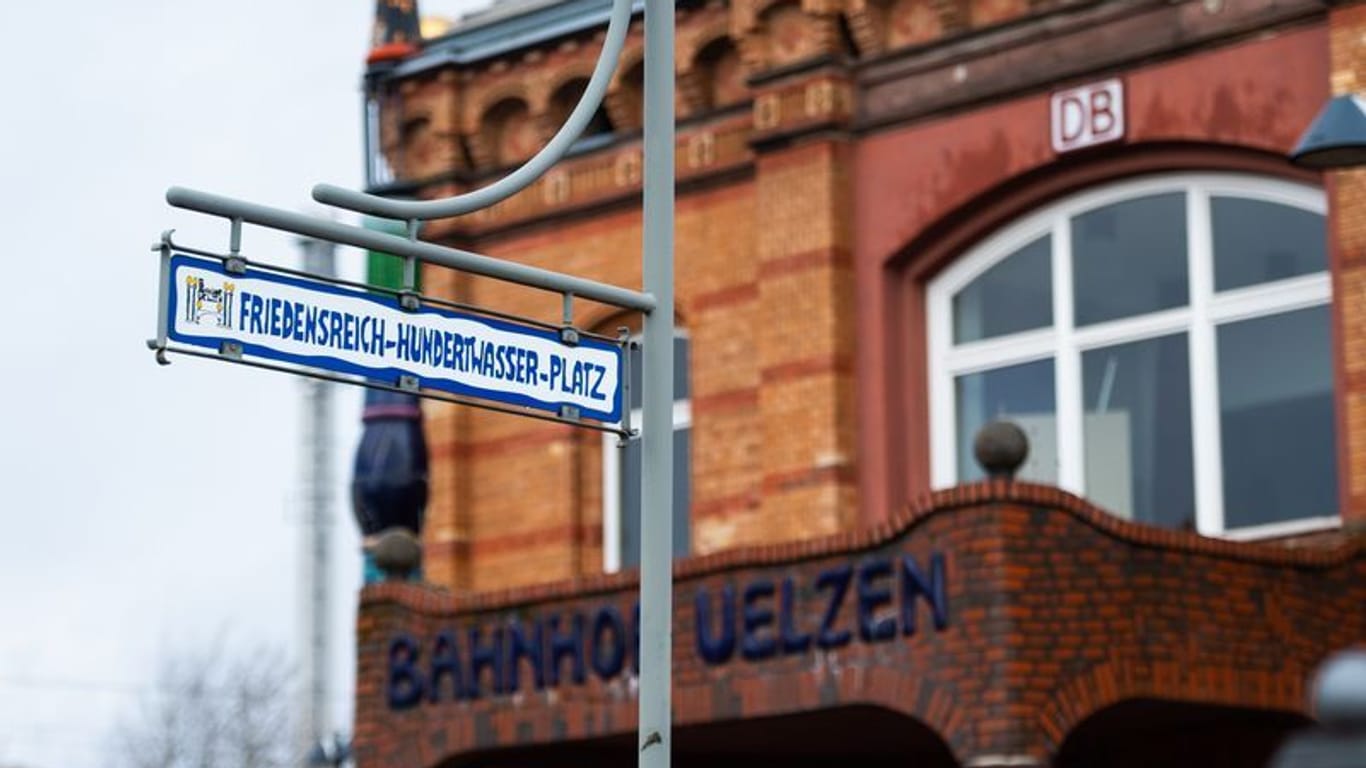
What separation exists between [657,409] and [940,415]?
1041cm

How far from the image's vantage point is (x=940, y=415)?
63.3 feet

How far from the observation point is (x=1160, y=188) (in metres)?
18.3

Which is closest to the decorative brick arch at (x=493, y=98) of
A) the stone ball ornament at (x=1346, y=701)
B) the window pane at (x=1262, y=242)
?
the window pane at (x=1262, y=242)

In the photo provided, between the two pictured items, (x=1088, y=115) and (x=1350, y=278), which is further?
(x=1088, y=115)

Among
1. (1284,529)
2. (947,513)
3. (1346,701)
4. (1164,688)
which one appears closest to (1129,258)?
(1284,529)

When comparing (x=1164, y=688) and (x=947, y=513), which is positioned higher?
(x=947, y=513)

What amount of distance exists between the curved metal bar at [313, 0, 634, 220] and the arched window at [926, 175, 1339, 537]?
8.92m

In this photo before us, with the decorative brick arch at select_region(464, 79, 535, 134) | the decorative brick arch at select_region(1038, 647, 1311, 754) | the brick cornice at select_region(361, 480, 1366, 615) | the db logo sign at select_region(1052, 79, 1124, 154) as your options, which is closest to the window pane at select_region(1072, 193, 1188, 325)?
the db logo sign at select_region(1052, 79, 1124, 154)

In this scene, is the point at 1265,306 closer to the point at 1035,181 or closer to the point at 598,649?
the point at 1035,181

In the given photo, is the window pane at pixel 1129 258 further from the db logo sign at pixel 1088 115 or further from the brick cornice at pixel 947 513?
the brick cornice at pixel 947 513

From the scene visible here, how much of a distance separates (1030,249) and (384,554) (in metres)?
5.17

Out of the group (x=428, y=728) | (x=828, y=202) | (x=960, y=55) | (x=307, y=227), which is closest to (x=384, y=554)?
(x=428, y=728)

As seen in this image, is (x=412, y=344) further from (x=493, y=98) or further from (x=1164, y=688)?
(x=493, y=98)

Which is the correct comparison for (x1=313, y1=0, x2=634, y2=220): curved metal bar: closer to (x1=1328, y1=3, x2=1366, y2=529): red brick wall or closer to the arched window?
(x1=1328, y1=3, x2=1366, y2=529): red brick wall
